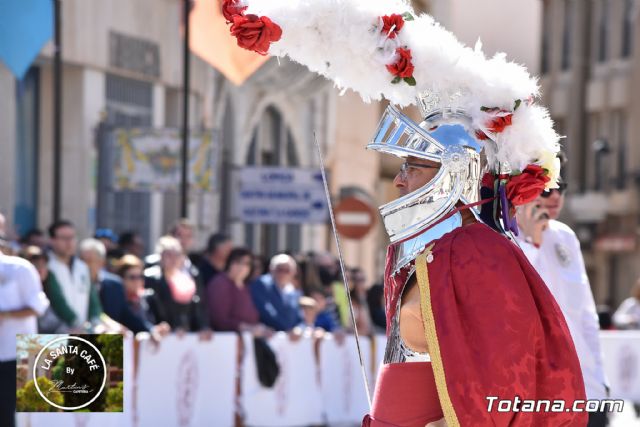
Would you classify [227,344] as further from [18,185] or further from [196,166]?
[18,185]

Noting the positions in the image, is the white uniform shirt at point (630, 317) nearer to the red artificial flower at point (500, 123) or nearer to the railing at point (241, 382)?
the railing at point (241, 382)

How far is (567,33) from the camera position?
44625mm

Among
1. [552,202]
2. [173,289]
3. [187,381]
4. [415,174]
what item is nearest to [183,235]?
[173,289]

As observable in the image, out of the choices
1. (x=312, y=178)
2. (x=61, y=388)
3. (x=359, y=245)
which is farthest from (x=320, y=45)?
(x=359, y=245)

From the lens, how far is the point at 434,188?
495 centimetres

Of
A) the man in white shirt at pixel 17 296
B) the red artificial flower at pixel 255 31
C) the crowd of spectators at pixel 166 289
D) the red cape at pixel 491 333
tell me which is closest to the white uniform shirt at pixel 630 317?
the crowd of spectators at pixel 166 289

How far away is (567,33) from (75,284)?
3609cm

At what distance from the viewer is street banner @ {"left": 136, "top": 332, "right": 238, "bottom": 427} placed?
1073cm

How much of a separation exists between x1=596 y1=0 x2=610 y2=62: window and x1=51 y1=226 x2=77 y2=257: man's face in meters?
34.4

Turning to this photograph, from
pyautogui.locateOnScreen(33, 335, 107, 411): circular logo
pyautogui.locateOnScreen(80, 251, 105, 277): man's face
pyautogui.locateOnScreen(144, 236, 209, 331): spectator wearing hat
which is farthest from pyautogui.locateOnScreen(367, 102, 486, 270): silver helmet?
pyautogui.locateOnScreen(144, 236, 209, 331): spectator wearing hat

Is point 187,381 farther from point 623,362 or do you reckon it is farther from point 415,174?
point 415,174

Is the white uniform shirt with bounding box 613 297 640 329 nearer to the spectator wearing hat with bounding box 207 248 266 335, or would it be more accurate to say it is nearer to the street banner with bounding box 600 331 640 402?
the street banner with bounding box 600 331 640 402

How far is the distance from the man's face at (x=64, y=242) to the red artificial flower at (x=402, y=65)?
5.63 m

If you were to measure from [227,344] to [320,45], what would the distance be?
686 centimetres
